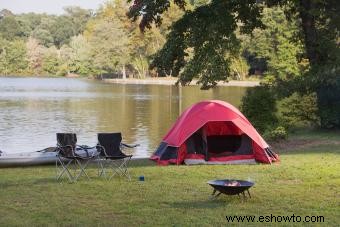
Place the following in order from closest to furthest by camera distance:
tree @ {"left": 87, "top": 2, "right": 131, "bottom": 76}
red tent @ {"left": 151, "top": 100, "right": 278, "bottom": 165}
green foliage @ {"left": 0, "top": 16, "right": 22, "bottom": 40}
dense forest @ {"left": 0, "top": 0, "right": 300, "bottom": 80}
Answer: red tent @ {"left": 151, "top": 100, "right": 278, "bottom": 165} < dense forest @ {"left": 0, "top": 0, "right": 300, "bottom": 80} < tree @ {"left": 87, "top": 2, "right": 131, "bottom": 76} < green foliage @ {"left": 0, "top": 16, "right": 22, "bottom": 40}

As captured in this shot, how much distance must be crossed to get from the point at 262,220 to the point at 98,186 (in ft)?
10.3

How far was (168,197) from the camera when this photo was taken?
25.5 feet

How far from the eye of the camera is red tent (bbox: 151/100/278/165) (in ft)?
37.7

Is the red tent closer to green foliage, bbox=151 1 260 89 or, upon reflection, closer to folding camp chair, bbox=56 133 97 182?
folding camp chair, bbox=56 133 97 182

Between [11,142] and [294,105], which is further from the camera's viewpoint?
[11,142]

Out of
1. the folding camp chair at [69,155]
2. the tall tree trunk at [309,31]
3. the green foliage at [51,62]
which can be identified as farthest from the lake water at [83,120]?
the green foliage at [51,62]

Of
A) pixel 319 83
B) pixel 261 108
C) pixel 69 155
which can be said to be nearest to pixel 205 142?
pixel 69 155

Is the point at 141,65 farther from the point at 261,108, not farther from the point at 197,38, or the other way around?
the point at 197,38

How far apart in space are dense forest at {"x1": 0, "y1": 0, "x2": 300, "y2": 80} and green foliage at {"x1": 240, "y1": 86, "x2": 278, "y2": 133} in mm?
33085

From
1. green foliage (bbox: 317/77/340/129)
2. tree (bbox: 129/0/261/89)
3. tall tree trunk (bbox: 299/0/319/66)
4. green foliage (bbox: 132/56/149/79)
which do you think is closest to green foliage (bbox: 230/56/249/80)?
green foliage (bbox: 132/56/149/79)

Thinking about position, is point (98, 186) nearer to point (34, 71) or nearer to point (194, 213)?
point (194, 213)

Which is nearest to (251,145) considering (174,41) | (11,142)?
(174,41)

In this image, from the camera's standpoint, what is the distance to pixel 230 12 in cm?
1617

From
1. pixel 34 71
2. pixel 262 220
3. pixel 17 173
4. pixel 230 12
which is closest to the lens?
pixel 262 220
